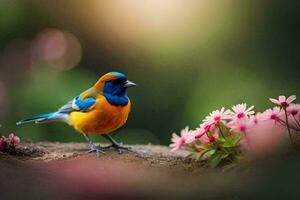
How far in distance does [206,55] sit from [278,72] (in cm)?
66

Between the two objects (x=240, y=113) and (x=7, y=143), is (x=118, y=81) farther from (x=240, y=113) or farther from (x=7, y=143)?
(x=240, y=113)

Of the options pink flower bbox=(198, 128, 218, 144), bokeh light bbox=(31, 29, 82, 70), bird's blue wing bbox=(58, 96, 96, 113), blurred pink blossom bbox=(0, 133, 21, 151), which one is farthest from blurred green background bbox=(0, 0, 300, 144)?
pink flower bbox=(198, 128, 218, 144)

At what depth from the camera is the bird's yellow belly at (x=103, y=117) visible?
2.32 meters

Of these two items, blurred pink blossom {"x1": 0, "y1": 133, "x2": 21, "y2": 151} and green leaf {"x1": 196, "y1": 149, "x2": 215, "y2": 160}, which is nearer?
green leaf {"x1": 196, "y1": 149, "x2": 215, "y2": 160}

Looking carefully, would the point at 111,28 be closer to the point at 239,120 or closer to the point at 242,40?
the point at 242,40

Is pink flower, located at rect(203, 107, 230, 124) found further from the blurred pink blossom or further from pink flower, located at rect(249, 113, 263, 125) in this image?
the blurred pink blossom

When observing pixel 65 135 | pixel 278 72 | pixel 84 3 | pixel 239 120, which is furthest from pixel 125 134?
pixel 239 120

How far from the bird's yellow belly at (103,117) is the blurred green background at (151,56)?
1219mm

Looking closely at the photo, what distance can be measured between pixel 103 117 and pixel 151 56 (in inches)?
91.2

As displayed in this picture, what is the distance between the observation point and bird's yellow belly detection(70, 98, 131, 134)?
2318mm

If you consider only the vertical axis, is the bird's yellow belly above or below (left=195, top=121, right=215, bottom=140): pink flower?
below

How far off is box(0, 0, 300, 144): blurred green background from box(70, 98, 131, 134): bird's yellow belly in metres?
1.22

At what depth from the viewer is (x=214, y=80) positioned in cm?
412

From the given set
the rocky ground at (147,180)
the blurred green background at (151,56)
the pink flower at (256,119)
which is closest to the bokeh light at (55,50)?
the blurred green background at (151,56)
